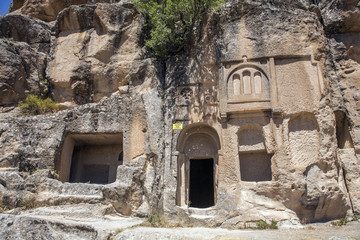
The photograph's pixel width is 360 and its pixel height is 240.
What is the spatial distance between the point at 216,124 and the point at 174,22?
14.0 ft

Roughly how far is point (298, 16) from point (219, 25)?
2.67 meters

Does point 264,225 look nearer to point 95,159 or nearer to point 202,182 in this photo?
point 202,182

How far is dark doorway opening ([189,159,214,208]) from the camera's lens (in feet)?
43.3

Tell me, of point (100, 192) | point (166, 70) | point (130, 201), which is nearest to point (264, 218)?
point (130, 201)

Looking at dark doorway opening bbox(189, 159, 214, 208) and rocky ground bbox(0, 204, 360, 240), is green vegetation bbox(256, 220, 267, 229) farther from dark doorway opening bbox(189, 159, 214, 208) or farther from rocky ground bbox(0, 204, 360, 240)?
dark doorway opening bbox(189, 159, 214, 208)

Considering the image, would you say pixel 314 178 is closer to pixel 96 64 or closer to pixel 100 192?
pixel 100 192

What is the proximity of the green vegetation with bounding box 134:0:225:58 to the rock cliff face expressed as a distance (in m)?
0.38

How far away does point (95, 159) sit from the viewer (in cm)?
1191

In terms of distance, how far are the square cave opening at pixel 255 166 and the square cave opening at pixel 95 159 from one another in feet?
15.0

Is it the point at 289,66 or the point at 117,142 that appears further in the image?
the point at 117,142

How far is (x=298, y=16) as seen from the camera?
10086 millimetres

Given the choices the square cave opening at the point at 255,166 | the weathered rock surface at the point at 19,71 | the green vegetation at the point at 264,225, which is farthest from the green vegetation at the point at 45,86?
the green vegetation at the point at 264,225

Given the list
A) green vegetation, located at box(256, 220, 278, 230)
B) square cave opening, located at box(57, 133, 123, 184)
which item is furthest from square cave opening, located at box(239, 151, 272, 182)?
square cave opening, located at box(57, 133, 123, 184)

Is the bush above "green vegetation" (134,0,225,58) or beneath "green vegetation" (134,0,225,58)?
beneath
